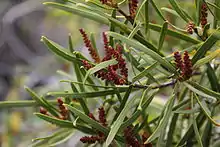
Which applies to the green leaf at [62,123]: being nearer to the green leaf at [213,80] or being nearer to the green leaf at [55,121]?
the green leaf at [55,121]

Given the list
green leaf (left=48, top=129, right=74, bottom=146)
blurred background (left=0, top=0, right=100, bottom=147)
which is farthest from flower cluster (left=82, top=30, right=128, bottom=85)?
blurred background (left=0, top=0, right=100, bottom=147)

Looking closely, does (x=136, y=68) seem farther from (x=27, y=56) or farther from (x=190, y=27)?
(x=27, y=56)

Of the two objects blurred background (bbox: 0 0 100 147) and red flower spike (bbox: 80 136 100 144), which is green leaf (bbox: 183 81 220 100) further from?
blurred background (bbox: 0 0 100 147)

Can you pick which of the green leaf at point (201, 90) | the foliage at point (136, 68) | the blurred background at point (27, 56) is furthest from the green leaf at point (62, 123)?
the blurred background at point (27, 56)

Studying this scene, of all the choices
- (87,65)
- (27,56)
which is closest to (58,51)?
(87,65)

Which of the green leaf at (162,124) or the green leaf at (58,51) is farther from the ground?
the green leaf at (58,51)
